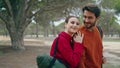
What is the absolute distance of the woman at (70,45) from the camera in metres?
2.88

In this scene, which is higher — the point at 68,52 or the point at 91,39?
the point at 91,39

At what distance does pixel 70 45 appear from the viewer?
2.98 m

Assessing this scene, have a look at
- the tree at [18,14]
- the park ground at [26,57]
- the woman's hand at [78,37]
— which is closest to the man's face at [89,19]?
the woman's hand at [78,37]

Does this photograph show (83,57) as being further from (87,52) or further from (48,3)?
(48,3)

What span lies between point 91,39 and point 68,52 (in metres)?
0.30

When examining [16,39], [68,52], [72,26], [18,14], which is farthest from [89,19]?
[18,14]

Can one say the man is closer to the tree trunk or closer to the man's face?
the man's face

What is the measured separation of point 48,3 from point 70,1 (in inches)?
111

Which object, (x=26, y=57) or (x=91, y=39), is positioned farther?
(x=26, y=57)

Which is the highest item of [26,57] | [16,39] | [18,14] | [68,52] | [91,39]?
[18,14]

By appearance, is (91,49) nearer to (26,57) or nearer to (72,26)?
(72,26)

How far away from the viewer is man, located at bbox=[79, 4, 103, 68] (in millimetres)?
2986

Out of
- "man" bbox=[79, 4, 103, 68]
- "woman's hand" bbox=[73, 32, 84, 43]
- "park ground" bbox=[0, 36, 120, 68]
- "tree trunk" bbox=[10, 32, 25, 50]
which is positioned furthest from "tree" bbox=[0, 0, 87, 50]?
"woman's hand" bbox=[73, 32, 84, 43]

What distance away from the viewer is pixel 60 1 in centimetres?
2627
